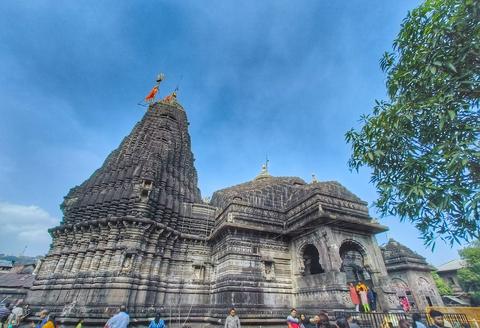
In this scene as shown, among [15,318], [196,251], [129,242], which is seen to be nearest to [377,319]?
[196,251]

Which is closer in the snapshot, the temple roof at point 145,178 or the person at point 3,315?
the person at point 3,315

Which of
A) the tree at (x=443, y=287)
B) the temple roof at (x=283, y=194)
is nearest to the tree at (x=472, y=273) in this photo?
the tree at (x=443, y=287)

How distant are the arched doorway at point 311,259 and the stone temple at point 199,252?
9 cm

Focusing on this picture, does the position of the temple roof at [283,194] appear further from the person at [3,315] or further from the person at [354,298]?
the person at [3,315]

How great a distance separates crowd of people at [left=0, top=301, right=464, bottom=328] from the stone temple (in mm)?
1562

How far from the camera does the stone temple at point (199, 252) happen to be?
12281 mm

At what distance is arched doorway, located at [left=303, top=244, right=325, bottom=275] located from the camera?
1480cm

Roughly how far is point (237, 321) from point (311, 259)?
8.51 metres

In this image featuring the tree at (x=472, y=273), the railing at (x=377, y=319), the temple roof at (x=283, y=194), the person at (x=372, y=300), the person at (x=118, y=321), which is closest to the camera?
the person at (x=118, y=321)

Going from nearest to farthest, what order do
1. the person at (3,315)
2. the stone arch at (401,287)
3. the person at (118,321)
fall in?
the person at (118,321) < the person at (3,315) < the stone arch at (401,287)

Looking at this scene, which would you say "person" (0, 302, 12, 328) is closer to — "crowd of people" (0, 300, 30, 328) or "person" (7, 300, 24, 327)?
"crowd of people" (0, 300, 30, 328)

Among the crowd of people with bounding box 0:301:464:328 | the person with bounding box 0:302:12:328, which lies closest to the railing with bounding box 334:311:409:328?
the crowd of people with bounding box 0:301:464:328

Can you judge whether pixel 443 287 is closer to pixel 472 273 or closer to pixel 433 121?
pixel 472 273

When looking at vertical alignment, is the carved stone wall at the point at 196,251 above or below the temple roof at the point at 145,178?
below
